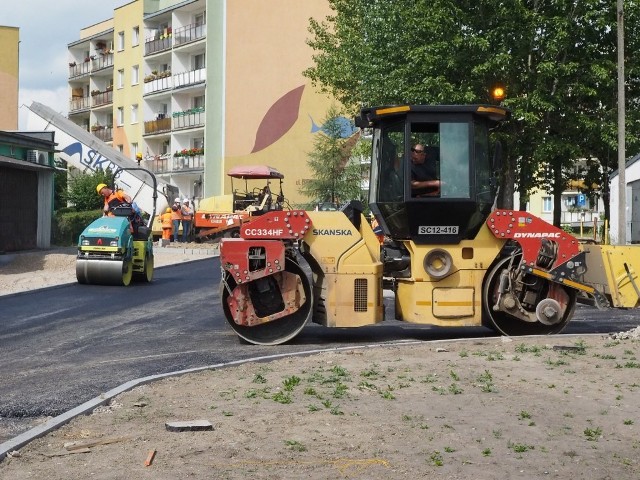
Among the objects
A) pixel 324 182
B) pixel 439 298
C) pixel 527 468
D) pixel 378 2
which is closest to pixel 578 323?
pixel 439 298

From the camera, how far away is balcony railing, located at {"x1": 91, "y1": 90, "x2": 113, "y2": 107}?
272 feet

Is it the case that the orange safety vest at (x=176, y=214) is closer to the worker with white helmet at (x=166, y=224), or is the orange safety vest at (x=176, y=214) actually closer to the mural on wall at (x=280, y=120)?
the worker with white helmet at (x=166, y=224)

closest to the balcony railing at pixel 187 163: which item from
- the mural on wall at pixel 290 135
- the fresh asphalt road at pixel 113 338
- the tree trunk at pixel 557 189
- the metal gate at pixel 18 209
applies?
the mural on wall at pixel 290 135

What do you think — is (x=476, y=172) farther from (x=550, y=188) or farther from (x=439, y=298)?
(x=550, y=188)

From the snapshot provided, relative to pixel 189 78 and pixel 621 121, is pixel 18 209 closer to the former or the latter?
pixel 621 121

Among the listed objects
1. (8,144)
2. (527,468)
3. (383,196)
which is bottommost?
(527,468)

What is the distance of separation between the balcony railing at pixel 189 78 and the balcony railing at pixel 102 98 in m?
12.7

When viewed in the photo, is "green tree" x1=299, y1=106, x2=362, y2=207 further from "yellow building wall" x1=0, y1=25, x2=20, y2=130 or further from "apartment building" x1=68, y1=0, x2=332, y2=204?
"yellow building wall" x1=0, y1=25, x2=20, y2=130

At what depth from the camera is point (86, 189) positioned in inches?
1769

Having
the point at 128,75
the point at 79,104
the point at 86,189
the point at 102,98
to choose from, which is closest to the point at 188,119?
the point at 128,75

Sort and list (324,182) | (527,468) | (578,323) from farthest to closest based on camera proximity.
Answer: (324,182), (578,323), (527,468)

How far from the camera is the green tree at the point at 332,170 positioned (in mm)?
59781

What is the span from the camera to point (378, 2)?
41.4 m

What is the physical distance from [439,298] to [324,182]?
46.8 m
